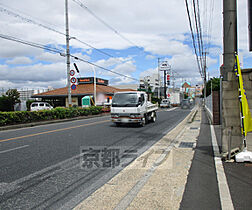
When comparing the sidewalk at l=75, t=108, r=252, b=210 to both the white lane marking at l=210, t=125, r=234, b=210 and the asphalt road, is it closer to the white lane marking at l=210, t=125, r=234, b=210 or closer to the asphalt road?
the white lane marking at l=210, t=125, r=234, b=210

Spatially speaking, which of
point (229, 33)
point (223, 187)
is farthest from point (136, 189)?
point (229, 33)

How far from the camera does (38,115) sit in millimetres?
17453

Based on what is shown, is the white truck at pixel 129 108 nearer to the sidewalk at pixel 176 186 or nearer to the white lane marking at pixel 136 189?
the sidewalk at pixel 176 186

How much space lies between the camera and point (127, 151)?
24.7 feet

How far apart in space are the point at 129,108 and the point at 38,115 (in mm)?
7344

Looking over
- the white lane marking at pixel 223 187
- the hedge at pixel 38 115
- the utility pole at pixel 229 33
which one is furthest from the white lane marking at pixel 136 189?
the hedge at pixel 38 115

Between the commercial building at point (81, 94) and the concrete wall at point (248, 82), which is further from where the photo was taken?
the commercial building at point (81, 94)

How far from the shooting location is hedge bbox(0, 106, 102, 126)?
1493cm

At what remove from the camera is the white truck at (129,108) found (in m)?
14.2

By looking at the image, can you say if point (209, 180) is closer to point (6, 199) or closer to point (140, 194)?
point (140, 194)

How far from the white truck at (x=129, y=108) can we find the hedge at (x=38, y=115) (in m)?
6.20

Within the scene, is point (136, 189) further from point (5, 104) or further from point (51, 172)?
point (5, 104)

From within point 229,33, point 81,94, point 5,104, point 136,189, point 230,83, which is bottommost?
point 136,189

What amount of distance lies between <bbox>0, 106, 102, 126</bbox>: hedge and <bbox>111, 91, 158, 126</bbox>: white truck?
620 cm
